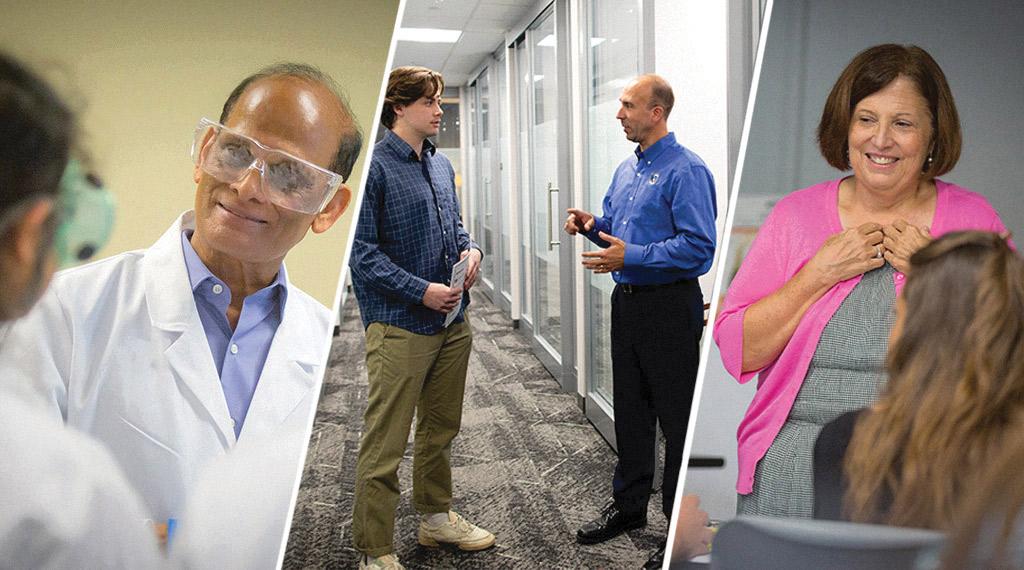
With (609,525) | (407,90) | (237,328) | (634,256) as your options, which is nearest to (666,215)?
(634,256)

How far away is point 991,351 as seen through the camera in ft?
2.95

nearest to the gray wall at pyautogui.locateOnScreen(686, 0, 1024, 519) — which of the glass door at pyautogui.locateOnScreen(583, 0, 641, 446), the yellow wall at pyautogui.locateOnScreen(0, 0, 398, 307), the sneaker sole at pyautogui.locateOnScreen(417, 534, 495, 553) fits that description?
the yellow wall at pyautogui.locateOnScreen(0, 0, 398, 307)

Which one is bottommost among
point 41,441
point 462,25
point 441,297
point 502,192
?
point 41,441

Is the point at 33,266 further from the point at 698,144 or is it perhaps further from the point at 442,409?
the point at 698,144

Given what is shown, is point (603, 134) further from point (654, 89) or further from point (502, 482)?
point (502, 482)

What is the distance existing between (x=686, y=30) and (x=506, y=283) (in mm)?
3924

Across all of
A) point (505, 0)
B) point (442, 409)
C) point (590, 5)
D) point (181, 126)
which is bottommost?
point (442, 409)

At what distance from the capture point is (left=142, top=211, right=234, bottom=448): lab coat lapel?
1119mm

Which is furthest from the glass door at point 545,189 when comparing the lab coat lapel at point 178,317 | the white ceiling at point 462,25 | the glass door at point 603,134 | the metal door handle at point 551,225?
the lab coat lapel at point 178,317

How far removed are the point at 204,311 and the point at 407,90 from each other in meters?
1.08

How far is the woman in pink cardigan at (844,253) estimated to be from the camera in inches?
37.6

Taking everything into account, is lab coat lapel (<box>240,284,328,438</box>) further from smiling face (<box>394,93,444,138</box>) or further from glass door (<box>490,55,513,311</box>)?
glass door (<box>490,55,513,311</box>)

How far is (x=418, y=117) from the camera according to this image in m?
2.00

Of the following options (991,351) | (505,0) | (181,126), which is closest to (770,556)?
(991,351)
